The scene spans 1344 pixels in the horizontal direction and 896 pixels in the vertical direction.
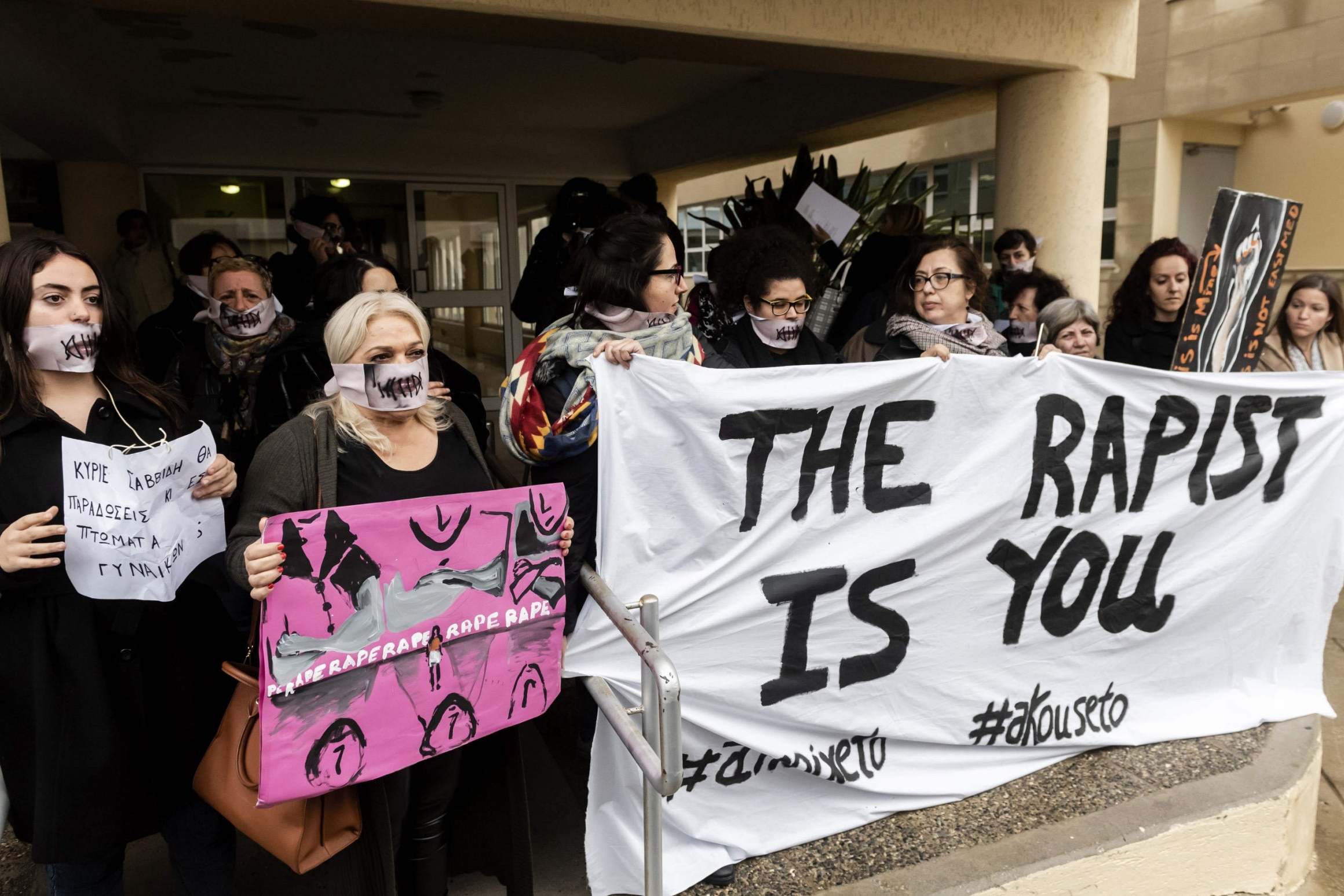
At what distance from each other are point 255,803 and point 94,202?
8188 millimetres

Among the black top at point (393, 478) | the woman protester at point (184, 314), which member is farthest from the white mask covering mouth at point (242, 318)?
the black top at point (393, 478)

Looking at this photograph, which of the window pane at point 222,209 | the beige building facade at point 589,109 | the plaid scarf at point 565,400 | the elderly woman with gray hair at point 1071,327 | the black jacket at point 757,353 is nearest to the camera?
the plaid scarf at point 565,400

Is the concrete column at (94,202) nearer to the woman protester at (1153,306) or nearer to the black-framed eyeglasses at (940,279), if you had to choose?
the black-framed eyeglasses at (940,279)

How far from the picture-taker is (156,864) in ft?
9.12

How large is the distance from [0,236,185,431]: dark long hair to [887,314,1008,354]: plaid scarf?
2.31 m

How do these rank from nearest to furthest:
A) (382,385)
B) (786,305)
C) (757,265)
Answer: (382,385), (786,305), (757,265)

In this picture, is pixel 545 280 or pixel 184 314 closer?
pixel 184 314

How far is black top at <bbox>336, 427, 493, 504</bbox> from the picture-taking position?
2090 mm

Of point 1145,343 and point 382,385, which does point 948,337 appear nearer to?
point 1145,343

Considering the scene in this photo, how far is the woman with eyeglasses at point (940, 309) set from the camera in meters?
3.17

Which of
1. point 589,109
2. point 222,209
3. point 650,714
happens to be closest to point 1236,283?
point 650,714

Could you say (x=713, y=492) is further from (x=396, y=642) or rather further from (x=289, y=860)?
(x=289, y=860)

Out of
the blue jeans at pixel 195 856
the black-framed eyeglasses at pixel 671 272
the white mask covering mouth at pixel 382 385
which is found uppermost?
the black-framed eyeglasses at pixel 671 272

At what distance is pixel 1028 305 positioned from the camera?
184 inches
